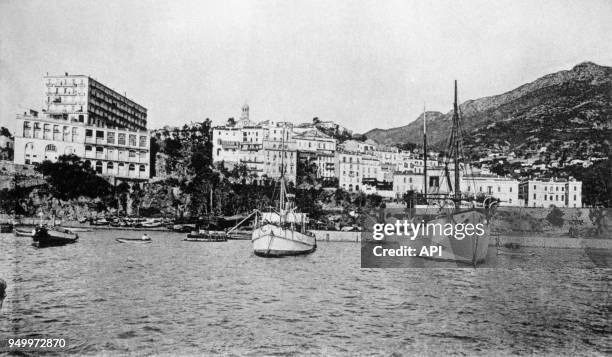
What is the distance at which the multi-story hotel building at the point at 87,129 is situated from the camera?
20.8m

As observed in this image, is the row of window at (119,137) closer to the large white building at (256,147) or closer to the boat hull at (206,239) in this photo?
the boat hull at (206,239)

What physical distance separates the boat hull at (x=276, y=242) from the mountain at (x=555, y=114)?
22.1ft

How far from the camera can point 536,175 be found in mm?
24562

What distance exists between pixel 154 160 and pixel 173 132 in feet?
27.4

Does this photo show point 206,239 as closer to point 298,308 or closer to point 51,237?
point 51,237

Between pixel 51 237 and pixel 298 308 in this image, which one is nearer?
pixel 298 308

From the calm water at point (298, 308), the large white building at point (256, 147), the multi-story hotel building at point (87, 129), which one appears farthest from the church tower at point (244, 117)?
the calm water at point (298, 308)

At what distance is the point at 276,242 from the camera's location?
17453mm

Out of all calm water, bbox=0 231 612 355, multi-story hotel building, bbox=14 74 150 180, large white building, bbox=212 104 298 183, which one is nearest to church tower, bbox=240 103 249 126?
large white building, bbox=212 104 298 183

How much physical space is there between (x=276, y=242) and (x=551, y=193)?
1191 cm

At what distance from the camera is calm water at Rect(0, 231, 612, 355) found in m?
6.03

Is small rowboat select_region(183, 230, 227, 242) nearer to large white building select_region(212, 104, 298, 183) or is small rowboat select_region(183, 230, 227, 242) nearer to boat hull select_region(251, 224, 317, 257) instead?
boat hull select_region(251, 224, 317, 257)

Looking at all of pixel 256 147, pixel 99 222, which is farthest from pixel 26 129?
pixel 256 147

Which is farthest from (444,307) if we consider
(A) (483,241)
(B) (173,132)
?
(B) (173,132)
